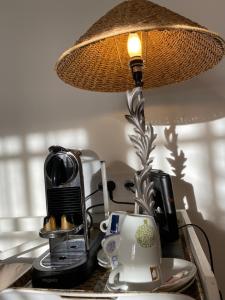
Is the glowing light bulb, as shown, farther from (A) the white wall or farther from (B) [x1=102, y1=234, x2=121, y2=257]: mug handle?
(A) the white wall

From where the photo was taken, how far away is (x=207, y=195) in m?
1.31

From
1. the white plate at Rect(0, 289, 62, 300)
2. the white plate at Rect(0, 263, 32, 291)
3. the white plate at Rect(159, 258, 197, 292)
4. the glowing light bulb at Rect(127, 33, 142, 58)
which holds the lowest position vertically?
the white plate at Rect(0, 263, 32, 291)

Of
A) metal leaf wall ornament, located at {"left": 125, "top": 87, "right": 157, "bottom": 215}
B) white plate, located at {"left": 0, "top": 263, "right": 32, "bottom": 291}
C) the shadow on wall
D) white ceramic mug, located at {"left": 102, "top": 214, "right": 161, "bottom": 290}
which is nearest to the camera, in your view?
white ceramic mug, located at {"left": 102, "top": 214, "right": 161, "bottom": 290}

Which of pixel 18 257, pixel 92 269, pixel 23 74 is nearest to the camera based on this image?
pixel 92 269

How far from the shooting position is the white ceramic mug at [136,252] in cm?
61

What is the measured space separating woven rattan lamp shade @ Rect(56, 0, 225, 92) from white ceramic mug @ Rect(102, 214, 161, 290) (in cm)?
45

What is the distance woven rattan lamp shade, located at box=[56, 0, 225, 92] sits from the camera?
2.56 ft

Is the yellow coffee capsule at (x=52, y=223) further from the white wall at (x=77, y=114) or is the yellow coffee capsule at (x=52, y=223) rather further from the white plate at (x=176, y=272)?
the white wall at (x=77, y=114)

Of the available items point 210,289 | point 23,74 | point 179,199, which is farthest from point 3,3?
point 210,289

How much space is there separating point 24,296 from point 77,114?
3.12ft

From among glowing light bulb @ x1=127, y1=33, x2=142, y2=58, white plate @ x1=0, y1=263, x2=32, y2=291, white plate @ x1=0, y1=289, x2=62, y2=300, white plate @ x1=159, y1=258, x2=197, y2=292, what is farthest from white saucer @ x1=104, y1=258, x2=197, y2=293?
glowing light bulb @ x1=127, y1=33, x2=142, y2=58

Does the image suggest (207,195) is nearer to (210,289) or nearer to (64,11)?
(210,289)

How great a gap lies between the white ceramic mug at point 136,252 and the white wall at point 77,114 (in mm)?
714

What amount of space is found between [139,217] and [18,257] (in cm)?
88
